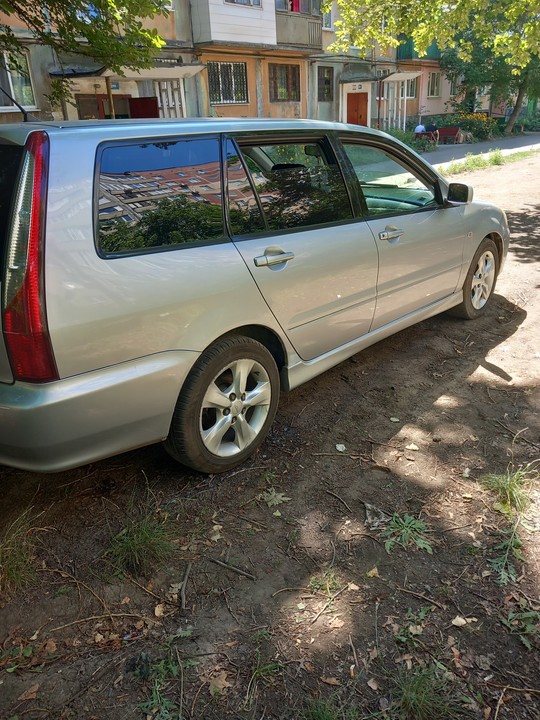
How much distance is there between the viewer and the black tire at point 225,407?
2.82 m

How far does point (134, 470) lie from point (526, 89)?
34301mm

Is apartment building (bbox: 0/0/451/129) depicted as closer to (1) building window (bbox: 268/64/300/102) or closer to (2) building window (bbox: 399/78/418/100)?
(1) building window (bbox: 268/64/300/102)

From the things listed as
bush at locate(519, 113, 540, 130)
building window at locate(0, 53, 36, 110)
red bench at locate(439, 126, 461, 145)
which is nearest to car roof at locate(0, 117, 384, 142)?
building window at locate(0, 53, 36, 110)

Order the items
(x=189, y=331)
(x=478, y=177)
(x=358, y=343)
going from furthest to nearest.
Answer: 1. (x=478, y=177)
2. (x=358, y=343)
3. (x=189, y=331)

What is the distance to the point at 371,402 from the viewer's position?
3.92m

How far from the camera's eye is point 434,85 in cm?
3444

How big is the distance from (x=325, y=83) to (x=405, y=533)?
26933 mm

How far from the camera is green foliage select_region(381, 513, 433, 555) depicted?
2.60 meters

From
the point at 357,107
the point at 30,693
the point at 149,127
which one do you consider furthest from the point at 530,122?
the point at 30,693

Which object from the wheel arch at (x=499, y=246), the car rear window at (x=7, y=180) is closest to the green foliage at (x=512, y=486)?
the car rear window at (x=7, y=180)

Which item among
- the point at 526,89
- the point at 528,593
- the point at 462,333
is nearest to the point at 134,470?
the point at 528,593

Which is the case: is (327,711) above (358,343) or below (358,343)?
below

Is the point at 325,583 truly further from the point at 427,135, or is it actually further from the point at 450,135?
the point at 450,135

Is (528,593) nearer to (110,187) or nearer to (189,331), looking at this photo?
(189,331)
